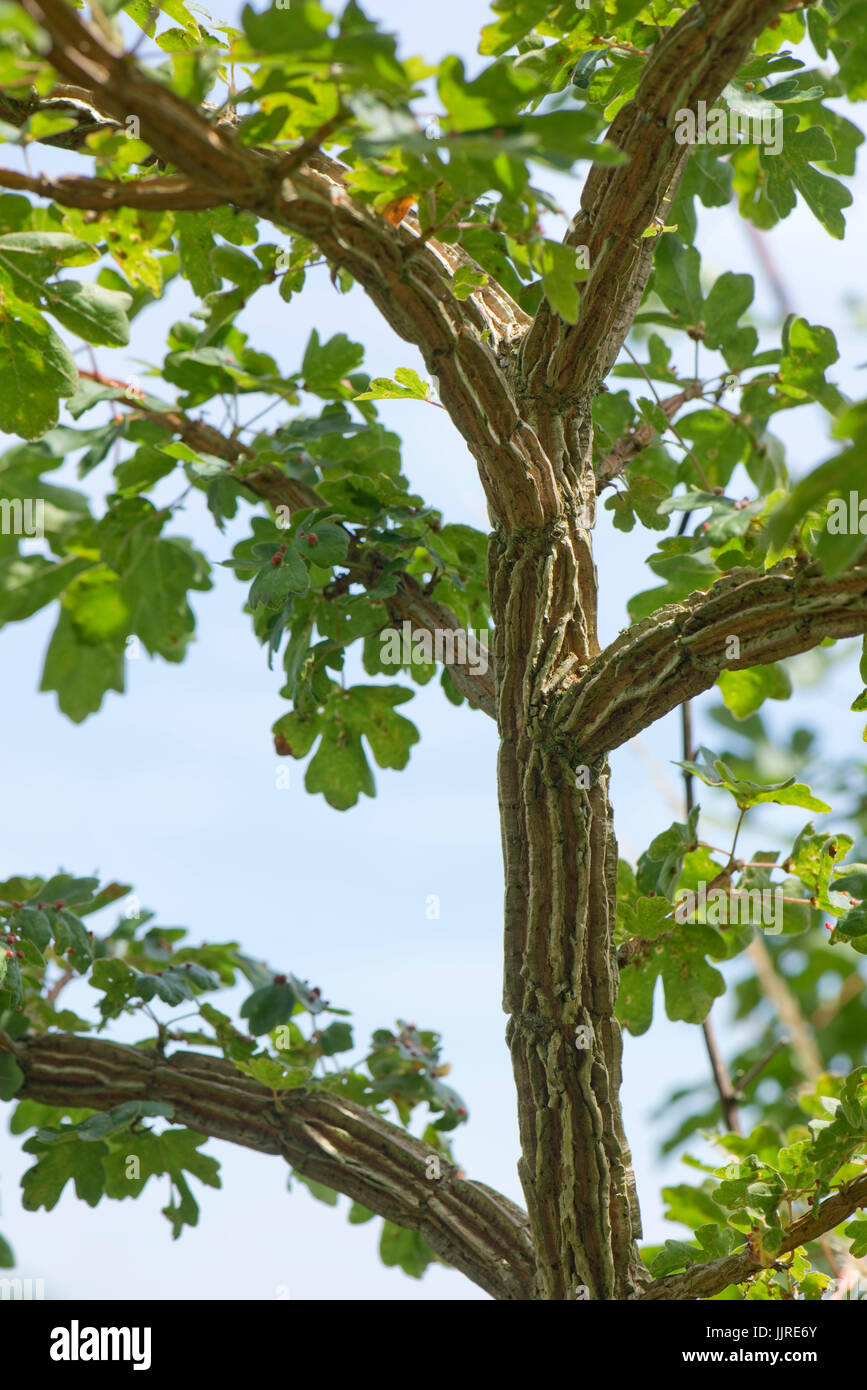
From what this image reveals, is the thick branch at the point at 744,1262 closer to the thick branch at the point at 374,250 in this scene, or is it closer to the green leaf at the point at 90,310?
the thick branch at the point at 374,250

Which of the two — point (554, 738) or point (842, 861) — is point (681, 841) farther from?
point (554, 738)

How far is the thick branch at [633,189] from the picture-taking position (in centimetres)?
112

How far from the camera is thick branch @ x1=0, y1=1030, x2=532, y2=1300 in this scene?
4.83ft

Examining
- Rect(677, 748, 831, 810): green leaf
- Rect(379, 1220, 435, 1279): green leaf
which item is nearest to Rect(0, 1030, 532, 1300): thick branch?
Rect(379, 1220, 435, 1279): green leaf

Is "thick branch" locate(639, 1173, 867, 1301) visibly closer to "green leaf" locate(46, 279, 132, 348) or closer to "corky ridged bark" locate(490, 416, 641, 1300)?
"corky ridged bark" locate(490, 416, 641, 1300)

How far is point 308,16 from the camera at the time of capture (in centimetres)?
78

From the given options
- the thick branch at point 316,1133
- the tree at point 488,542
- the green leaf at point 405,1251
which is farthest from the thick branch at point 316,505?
the green leaf at point 405,1251

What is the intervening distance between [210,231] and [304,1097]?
3.93 ft

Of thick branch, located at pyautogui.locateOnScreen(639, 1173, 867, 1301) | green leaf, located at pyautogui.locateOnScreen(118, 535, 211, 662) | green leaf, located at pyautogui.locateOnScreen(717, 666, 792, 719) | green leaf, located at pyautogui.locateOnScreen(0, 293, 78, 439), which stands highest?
green leaf, located at pyautogui.locateOnScreen(118, 535, 211, 662)

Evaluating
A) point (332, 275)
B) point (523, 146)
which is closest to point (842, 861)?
point (332, 275)

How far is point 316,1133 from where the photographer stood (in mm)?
1591

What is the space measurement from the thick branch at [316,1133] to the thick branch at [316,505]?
58 centimetres

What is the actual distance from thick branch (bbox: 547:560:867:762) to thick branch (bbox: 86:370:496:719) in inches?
10.1

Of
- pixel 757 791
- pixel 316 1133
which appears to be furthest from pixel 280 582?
pixel 316 1133
